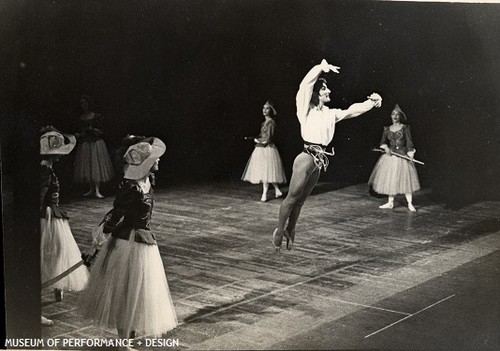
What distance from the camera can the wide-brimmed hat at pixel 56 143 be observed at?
4.34 metres

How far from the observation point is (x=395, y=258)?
4781mm

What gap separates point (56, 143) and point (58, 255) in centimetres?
65

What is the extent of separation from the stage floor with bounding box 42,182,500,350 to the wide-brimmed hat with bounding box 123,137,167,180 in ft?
1.20

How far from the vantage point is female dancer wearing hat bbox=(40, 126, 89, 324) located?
14.5 feet

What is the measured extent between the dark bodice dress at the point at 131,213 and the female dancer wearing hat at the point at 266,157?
0.72 m

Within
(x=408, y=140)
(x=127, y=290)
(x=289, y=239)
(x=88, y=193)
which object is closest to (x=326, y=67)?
(x=408, y=140)

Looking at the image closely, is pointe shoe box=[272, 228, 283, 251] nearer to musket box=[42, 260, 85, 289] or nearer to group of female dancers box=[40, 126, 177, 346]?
group of female dancers box=[40, 126, 177, 346]

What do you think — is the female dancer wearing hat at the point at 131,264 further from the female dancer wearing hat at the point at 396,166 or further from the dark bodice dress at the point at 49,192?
the female dancer wearing hat at the point at 396,166

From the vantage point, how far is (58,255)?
4.48 metres

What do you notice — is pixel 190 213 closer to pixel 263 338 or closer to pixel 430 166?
pixel 263 338

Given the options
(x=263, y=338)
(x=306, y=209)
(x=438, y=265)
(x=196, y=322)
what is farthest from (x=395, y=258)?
(x=196, y=322)

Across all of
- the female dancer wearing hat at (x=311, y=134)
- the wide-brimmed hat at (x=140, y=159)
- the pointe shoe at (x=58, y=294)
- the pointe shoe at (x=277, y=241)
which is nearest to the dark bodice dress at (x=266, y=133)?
the female dancer wearing hat at (x=311, y=134)

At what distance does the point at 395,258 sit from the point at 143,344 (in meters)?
1.60

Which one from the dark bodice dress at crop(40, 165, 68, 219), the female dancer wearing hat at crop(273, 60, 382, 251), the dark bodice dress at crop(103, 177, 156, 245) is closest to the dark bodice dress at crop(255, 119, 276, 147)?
the female dancer wearing hat at crop(273, 60, 382, 251)
